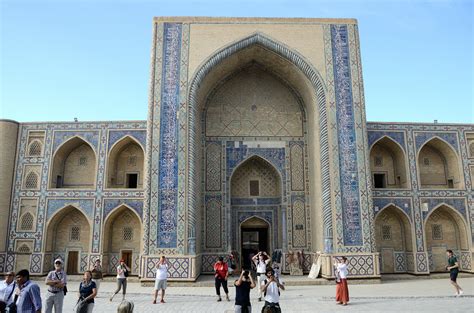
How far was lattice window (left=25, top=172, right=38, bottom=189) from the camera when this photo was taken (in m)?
14.0

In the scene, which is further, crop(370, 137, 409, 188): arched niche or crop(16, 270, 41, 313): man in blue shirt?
crop(370, 137, 409, 188): arched niche

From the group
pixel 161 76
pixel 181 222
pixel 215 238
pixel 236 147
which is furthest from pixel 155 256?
pixel 161 76

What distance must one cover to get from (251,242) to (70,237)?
22.1ft

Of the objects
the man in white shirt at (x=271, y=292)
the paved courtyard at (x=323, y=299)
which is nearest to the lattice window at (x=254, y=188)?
the paved courtyard at (x=323, y=299)

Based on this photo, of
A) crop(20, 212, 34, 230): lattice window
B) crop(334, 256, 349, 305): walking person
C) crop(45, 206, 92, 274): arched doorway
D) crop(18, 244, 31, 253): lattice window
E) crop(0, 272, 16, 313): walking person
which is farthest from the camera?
crop(45, 206, 92, 274): arched doorway

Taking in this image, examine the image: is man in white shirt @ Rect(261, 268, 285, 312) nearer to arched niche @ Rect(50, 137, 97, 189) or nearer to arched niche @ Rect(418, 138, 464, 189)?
arched niche @ Rect(50, 137, 97, 189)

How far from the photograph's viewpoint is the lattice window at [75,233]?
14312 millimetres

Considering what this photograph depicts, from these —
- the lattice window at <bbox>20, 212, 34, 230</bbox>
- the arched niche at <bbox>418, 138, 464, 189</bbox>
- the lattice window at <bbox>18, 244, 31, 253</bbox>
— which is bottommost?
the lattice window at <bbox>18, 244, 31, 253</bbox>

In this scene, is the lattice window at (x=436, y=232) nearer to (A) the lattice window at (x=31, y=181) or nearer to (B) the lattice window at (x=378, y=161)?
(B) the lattice window at (x=378, y=161)

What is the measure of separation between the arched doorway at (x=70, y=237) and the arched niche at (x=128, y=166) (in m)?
1.80

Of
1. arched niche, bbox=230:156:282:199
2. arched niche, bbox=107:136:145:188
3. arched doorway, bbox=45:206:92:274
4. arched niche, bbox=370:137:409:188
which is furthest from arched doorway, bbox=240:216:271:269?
arched doorway, bbox=45:206:92:274

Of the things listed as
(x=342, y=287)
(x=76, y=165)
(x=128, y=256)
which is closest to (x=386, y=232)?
(x=342, y=287)

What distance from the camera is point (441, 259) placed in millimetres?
14508

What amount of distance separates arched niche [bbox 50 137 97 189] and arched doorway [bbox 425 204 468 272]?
13.0 m
